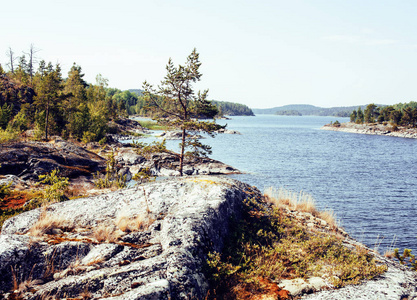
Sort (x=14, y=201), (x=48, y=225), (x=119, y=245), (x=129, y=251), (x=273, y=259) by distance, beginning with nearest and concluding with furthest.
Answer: (x=129, y=251) < (x=119, y=245) < (x=48, y=225) < (x=273, y=259) < (x=14, y=201)

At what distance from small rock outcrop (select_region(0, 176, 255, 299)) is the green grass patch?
477 millimetres

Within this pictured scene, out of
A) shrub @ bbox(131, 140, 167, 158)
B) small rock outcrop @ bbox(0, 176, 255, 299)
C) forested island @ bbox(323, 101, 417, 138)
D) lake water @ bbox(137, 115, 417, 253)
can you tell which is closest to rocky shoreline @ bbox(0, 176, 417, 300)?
small rock outcrop @ bbox(0, 176, 255, 299)

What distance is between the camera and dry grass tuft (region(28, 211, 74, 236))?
22.2 ft

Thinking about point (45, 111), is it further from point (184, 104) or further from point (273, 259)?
point (273, 259)

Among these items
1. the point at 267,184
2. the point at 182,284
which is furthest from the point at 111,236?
the point at 267,184

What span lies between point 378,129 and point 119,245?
14703 cm

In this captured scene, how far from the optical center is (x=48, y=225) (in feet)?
23.3

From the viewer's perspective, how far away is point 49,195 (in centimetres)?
1077

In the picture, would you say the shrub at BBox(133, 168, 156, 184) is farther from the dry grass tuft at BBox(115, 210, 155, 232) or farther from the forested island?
the forested island

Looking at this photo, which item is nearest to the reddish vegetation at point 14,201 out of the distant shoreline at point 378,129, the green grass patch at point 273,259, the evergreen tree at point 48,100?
Answer: the green grass patch at point 273,259

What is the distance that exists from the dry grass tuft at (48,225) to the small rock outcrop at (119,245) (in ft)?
0.08

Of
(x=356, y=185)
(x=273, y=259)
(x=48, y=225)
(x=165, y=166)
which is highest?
(x=48, y=225)

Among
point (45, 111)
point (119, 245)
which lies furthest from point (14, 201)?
point (45, 111)

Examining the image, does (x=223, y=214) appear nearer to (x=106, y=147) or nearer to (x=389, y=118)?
(x=106, y=147)
